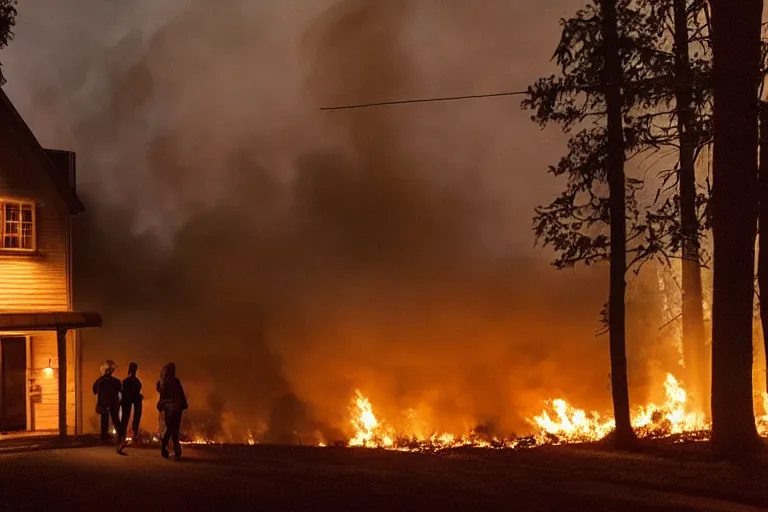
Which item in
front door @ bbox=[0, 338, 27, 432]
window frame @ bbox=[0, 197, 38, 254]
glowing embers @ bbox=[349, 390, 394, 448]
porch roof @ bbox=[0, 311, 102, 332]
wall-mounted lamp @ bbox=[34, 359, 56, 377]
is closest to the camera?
porch roof @ bbox=[0, 311, 102, 332]

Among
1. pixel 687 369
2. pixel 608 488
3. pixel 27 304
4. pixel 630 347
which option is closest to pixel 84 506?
pixel 608 488

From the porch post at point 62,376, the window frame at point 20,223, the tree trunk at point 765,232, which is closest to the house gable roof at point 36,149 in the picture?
the window frame at point 20,223

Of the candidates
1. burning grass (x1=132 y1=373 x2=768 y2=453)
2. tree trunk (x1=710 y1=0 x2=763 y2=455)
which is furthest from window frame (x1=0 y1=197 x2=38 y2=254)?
tree trunk (x1=710 y1=0 x2=763 y2=455)

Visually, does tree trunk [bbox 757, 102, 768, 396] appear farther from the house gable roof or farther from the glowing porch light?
the glowing porch light

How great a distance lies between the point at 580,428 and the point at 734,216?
366 inches

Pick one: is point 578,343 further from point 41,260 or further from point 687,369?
point 41,260

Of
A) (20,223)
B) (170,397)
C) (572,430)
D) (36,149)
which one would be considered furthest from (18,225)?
(572,430)

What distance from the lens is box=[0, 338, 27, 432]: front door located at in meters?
20.2

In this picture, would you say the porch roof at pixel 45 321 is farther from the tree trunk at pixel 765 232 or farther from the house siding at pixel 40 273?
the tree trunk at pixel 765 232

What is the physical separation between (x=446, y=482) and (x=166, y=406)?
5069 mm

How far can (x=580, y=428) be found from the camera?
21.7 meters

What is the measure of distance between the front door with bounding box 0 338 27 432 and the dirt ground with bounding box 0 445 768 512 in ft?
19.4

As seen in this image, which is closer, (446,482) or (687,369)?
(446,482)

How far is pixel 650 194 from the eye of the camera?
3256cm
